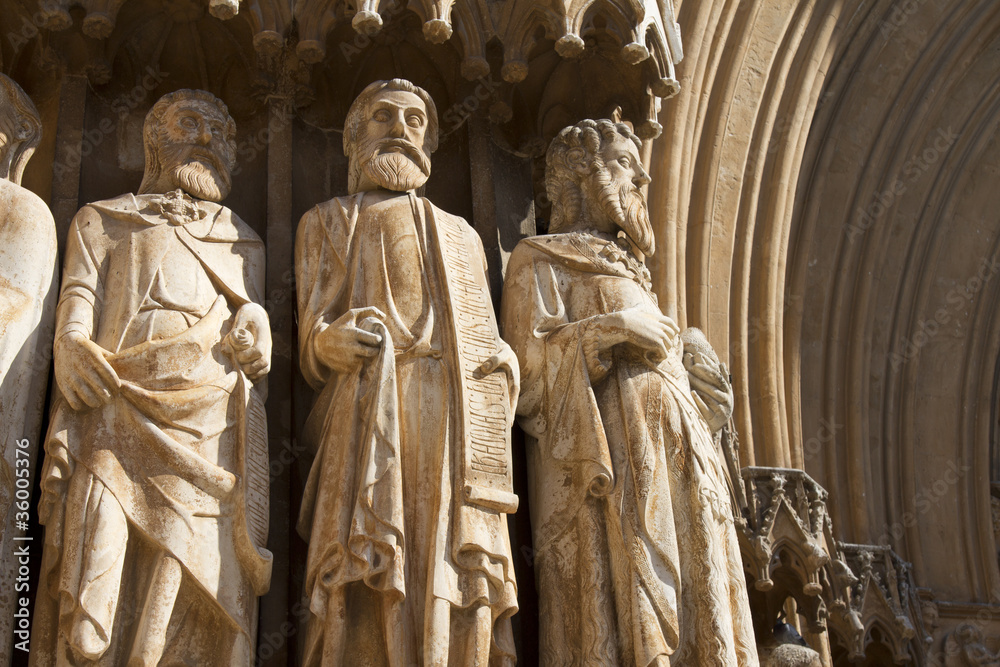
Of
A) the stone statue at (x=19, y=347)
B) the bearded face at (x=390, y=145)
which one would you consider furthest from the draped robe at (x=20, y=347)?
the bearded face at (x=390, y=145)

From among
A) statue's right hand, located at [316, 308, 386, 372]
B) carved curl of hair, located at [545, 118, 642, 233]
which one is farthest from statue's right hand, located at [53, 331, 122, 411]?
carved curl of hair, located at [545, 118, 642, 233]

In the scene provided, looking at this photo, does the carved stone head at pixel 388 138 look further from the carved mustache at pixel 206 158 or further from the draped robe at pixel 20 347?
the draped robe at pixel 20 347

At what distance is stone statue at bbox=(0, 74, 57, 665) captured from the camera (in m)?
3.86

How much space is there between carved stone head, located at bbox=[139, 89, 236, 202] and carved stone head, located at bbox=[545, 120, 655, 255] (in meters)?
1.18

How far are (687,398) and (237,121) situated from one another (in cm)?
205

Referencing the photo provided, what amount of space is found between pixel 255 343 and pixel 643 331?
123 cm

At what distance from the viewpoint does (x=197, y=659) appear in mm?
3703

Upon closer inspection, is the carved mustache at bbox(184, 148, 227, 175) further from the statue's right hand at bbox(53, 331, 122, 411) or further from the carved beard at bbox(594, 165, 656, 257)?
the carved beard at bbox(594, 165, 656, 257)

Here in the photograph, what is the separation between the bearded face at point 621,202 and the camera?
477 cm

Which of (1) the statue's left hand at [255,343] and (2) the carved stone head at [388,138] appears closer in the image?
(1) the statue's left hand at [255,343]

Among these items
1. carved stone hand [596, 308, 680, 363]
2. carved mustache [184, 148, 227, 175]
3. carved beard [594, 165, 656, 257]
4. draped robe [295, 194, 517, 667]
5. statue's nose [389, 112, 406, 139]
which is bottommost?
draped robe [295, 194, 517, 667]

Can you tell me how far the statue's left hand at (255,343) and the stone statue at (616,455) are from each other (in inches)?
32.7

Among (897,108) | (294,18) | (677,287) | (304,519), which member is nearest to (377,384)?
(304,519)

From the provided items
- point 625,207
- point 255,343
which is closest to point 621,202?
point 625,207
